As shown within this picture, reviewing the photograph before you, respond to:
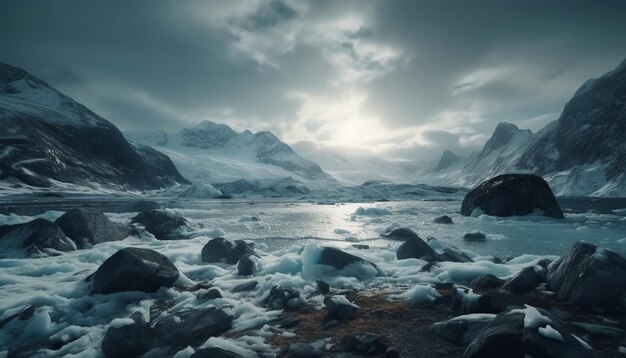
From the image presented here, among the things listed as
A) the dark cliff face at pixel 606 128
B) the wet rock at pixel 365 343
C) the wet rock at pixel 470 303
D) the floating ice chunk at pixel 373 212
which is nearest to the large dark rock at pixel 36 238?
the wet rock at pixel 365 343

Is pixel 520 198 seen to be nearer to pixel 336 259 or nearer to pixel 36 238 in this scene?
pixel 336 259

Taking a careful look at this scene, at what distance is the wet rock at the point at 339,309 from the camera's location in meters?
9.48

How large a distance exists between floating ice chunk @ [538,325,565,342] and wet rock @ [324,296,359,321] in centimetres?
484

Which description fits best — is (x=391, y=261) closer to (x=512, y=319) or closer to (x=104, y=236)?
(x=512, y=319)

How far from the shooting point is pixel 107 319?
385 inches

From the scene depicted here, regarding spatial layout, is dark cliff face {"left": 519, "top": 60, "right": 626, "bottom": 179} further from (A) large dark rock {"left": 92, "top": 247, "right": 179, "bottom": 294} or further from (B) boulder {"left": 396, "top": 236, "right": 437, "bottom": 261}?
(A) large dark rock {"left": 92, "top": 247, "right": 179, "bottom": 294}

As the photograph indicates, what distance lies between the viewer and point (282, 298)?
10.9 m

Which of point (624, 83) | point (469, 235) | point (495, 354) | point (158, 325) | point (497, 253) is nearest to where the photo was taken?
point (495, 354)

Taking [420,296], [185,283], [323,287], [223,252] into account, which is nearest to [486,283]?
[420,296]

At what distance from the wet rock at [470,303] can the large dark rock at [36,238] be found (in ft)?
65.7

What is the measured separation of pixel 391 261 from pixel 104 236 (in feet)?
62.4

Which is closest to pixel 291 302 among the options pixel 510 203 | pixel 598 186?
pixel 510 203

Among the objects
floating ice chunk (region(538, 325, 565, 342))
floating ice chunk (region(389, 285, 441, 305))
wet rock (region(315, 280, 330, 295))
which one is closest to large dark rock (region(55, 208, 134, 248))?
wet rock (region(315, 280, 330, 295))

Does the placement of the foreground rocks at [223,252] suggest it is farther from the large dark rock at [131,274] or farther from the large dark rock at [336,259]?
the large dark rock at [131,274]
